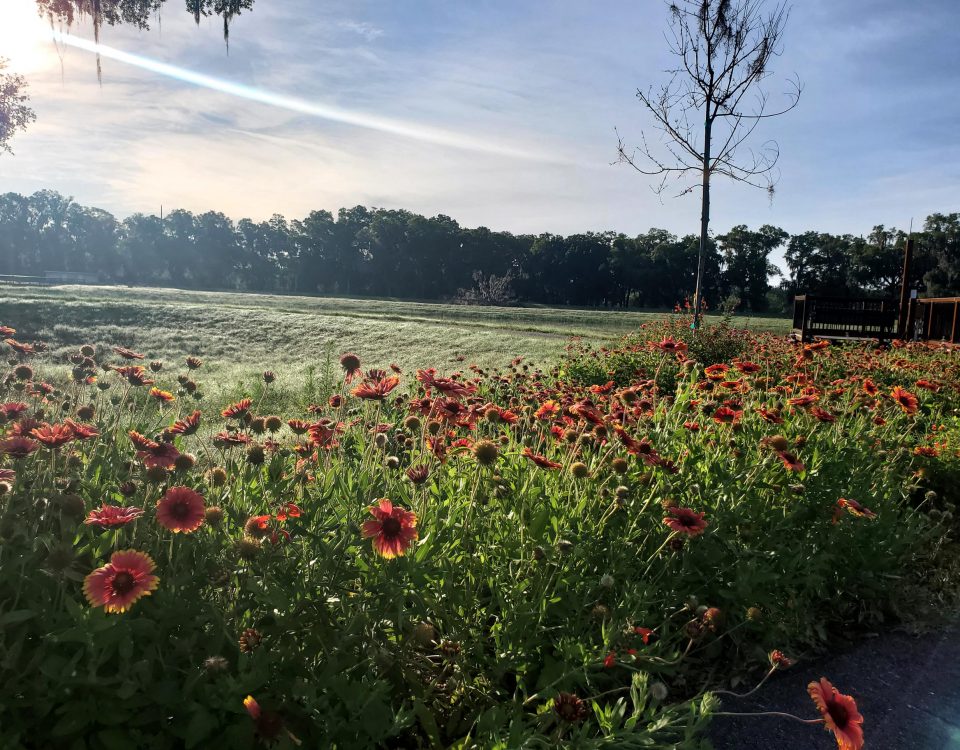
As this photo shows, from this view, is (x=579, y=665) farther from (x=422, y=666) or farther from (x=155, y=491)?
(x=155, y=491)

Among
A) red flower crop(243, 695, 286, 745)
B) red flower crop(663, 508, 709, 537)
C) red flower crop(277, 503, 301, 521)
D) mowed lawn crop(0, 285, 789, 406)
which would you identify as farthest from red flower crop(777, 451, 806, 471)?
mowed lawn crop(0, 285, 789, 406)

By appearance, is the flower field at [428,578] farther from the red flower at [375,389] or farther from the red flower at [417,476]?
the red flower at [417,476]

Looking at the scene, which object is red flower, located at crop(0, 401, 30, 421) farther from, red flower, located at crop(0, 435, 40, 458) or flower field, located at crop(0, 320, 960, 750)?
red flower, located at crop(0, 435, 40, 458)

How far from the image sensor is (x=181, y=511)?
160 cm

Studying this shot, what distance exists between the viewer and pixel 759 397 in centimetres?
440

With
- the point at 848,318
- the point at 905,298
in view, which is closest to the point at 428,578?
the point at 848,318

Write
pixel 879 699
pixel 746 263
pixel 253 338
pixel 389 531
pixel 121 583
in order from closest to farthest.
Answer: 1. pixel 121 583
2. pixel 389 531
3. pixel 879 699
4. pixel 253 338
5. pixel 746 263

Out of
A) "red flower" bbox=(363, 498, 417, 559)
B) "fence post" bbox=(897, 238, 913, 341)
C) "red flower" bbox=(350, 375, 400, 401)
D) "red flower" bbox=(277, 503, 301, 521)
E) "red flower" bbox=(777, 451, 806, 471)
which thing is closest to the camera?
"red flower" bbox=(363, 498, 417, 559)

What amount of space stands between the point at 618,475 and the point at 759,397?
6.92 feet

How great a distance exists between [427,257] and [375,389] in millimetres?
58562

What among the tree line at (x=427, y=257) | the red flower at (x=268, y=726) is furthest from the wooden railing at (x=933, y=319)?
the tree line at (x=427, y=257)

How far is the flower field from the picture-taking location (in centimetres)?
155

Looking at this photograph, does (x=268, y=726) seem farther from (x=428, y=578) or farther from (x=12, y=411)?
(x=12, y=411)

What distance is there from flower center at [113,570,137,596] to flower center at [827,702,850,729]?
1517 mm
